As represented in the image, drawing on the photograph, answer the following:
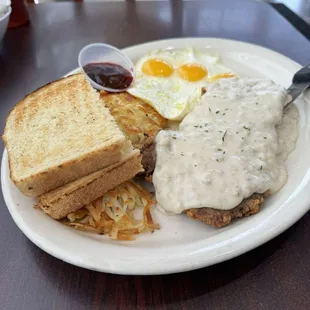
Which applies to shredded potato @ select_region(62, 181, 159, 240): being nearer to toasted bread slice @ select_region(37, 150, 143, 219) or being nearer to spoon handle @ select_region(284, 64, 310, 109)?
toasted bread slice @ select_region(37, 150, 143, 219)

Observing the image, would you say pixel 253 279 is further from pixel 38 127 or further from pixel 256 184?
pixel 38 127

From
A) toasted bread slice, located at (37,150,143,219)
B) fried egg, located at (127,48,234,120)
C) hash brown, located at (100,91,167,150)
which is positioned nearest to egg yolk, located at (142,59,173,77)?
fried egg, located at (127,48,234,120)

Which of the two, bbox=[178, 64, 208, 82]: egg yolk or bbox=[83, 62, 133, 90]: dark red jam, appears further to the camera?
bbox=[178, 64, 208, 82]: egg yolk

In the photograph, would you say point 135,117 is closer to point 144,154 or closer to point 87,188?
point 144,154

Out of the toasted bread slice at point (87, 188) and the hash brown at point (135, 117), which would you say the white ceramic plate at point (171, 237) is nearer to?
the toasted bread slice at point (87, 188)

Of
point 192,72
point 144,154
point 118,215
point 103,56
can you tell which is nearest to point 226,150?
point 144,154
